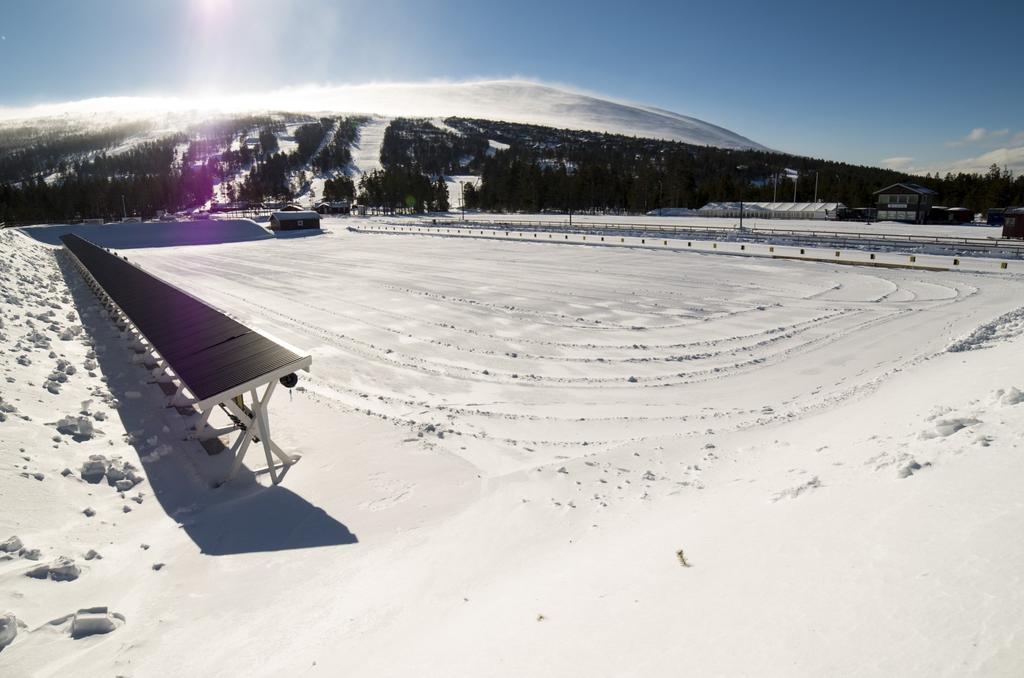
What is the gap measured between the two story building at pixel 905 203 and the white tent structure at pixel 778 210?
10010 millimetres

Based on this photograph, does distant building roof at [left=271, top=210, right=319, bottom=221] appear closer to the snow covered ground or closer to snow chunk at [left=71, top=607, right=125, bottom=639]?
the snow covered ground

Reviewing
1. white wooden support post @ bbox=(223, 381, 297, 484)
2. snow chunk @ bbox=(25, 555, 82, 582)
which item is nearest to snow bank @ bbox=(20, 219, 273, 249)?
white wooden support post @ bbox=(223, 381, 297, 484)

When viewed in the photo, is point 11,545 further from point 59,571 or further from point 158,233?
point 158,233

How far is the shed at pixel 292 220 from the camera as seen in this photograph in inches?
3494

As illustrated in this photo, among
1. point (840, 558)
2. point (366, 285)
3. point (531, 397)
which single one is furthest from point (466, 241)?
point (840, 558)

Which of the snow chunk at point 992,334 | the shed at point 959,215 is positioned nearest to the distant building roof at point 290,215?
the snow chunk at point 992,334

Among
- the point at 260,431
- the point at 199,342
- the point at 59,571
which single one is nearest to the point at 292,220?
the point at 199,342

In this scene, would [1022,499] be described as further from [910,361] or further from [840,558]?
[910,361]

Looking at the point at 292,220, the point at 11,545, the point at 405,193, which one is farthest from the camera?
the point at 405,193

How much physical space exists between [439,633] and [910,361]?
16159 millimetres

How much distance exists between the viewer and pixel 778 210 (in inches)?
4013

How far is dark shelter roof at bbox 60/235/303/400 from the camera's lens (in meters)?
9.40

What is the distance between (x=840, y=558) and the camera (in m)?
5.32

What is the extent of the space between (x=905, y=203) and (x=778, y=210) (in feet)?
72.1
